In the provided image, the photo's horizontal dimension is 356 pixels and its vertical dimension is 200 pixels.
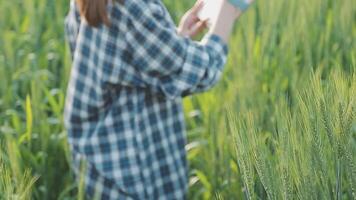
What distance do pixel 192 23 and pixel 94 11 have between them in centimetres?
26

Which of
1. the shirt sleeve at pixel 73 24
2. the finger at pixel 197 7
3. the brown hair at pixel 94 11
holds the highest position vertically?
the brown hair at pixel 94 11

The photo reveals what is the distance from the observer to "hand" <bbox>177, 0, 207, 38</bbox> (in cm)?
158

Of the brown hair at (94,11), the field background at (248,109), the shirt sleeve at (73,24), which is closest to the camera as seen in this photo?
the field background at (248,109)

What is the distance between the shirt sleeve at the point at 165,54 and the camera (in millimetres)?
1443

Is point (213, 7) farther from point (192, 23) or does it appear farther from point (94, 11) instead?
point (94, 11)

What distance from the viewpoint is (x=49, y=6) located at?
2818 millimetres

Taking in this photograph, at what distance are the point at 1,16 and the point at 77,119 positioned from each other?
104 centimetres

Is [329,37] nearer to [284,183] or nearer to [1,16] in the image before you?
[1,16]

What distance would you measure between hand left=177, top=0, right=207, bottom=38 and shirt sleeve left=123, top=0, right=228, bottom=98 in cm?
6

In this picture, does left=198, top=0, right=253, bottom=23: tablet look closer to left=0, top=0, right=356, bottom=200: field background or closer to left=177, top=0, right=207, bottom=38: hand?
left=177, top=0, right=207, bottom=38: hand

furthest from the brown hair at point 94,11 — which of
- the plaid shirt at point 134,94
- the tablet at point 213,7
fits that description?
the tablet at point 213,7

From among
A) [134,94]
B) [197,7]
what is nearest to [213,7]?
[197,7]

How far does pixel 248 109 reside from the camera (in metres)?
1.67

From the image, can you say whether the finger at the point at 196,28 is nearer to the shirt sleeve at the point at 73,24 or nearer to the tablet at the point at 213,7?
the tablet at the point at 213,7
